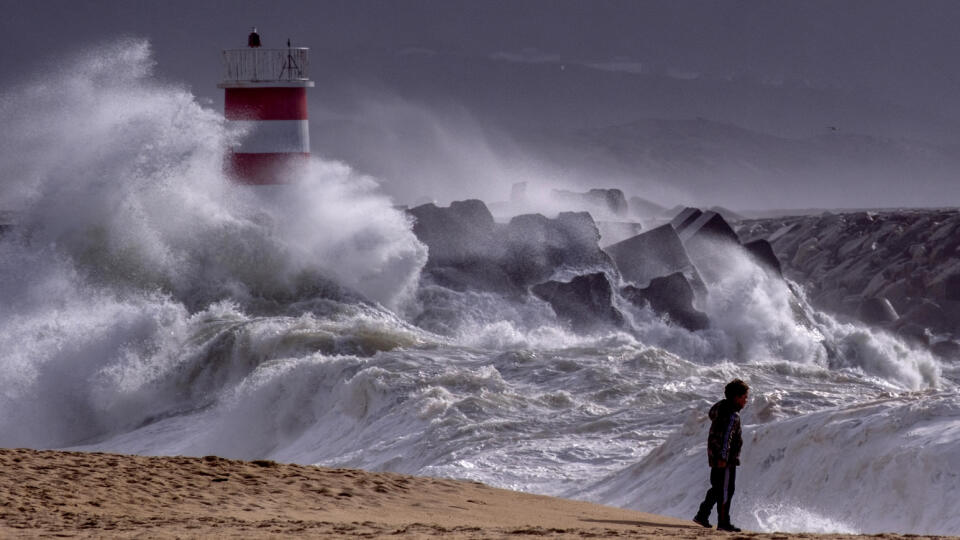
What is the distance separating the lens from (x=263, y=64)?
56.3 feet

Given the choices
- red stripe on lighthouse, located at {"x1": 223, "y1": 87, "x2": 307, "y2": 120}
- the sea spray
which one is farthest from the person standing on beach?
red stripe on lighthouse, located at {"x1": 223, "y1": 87, "x2": 307, "y2": 120}

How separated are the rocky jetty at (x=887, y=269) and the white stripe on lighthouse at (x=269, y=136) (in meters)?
9.51

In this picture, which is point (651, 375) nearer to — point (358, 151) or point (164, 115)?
point (164, 115)

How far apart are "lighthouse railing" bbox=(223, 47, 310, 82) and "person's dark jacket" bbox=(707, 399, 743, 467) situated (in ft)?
36.5

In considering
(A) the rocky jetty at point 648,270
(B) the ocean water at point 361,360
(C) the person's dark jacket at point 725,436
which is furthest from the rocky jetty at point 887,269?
(C) the person's dark jacket at point 725,436

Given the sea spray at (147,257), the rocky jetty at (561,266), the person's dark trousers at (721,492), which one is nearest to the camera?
the person's dark trousers at (721,492)

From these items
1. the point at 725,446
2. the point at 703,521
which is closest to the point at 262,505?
the point at 703,521

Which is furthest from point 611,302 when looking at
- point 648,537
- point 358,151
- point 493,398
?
point 358,151

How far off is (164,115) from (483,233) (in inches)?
186

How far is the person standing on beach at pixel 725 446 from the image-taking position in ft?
23.0

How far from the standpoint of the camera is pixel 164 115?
18.4 metres

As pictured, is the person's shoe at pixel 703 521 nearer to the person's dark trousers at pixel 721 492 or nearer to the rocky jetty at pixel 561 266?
the person's dark trousers at pixel 721 492

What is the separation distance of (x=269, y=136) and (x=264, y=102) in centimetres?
43

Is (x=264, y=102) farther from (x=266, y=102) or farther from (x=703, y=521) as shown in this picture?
(x=703, y=521)
